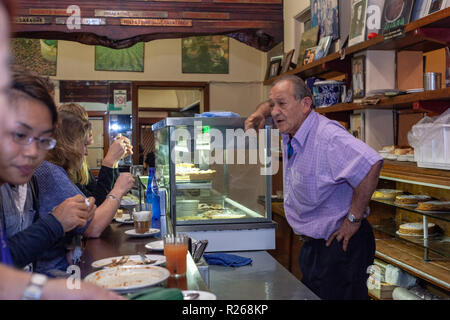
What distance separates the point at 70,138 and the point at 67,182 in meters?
0.44

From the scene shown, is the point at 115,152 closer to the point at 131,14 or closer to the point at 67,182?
the point at 131,14

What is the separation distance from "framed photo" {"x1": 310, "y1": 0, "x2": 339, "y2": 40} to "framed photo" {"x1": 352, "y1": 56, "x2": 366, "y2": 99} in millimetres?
768

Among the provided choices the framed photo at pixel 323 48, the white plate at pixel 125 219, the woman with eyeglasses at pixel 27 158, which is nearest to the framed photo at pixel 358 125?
the framed photo at pixel 323 48

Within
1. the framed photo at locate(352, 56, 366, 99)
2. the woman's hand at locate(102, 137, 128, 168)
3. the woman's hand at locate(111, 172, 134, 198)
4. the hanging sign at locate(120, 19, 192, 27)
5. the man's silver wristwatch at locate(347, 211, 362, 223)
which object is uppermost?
the hanging sign at locate(120, 19, 192, 27)

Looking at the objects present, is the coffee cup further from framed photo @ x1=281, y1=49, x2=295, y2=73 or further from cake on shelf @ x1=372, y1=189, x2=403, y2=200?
framed photo @ x1=281, y1=49, x2=295, y2=73

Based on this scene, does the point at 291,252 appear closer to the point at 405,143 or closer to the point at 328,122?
the point at 405,143

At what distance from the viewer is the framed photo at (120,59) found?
786 cm

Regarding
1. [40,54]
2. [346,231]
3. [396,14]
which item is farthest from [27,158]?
[40,54]

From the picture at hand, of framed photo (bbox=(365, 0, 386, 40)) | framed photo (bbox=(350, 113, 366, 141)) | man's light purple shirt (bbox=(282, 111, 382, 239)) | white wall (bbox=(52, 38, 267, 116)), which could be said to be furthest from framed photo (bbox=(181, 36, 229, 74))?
man's light purple shirt (bbox=(282, 111, 382, 239))

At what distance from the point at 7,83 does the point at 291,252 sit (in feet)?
13.9

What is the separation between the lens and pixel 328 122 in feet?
8.50

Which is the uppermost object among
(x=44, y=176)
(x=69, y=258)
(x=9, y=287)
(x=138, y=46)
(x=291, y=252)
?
(x=138, y=46)

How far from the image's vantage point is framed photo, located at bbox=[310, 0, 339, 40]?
4.36 meters
